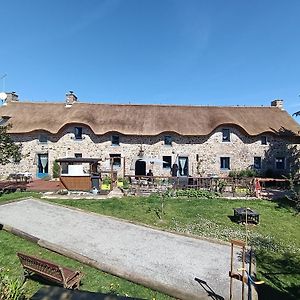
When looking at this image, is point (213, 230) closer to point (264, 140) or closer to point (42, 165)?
point (264, 140)

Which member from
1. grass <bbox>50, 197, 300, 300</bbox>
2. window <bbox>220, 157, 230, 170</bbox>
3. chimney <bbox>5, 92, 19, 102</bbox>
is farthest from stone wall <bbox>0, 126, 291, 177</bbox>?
grass <bbox>50, 197, 300, 300</bbox>

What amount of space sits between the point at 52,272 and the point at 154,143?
62.6 feet

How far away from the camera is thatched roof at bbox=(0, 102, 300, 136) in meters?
25.0

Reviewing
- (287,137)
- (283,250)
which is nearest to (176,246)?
(283,250)

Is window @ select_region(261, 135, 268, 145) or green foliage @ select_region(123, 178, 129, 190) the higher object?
window @ select_region(261, 135, 268, 145)

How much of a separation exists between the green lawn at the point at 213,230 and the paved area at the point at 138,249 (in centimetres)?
57

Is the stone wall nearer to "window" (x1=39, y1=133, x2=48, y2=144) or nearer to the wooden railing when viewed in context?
"window" (x1=39, y1=133, x2=48, y2=144)

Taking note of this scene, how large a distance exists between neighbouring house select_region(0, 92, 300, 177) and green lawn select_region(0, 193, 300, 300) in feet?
29.9

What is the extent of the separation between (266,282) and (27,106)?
88.7ft

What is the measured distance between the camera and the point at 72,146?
25.1m

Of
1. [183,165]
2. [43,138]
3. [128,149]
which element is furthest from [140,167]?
[43,138]

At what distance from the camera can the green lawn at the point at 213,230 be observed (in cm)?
713

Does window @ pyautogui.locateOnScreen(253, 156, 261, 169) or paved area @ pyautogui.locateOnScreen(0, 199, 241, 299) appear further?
window @ pyautogui.locateOnScreen(253, 156, 261, 169)

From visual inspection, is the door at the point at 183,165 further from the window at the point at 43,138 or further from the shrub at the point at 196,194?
the window at the point at 43,138
